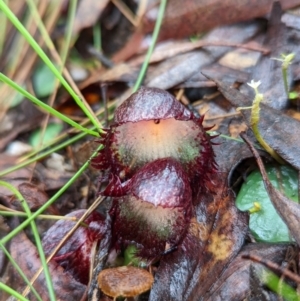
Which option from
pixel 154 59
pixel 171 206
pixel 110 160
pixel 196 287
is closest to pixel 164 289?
pixel 196 287

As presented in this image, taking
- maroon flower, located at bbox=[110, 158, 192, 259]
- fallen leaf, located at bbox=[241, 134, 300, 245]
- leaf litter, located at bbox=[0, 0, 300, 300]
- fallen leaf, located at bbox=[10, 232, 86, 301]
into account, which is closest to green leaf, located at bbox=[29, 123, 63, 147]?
leaf litter, located at bbox=[0, 0, 300, 300]

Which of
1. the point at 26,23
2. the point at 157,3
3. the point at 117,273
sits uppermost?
the point at 26,23

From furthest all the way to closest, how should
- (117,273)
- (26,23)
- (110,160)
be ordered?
(26,23) → (110,160) → (117,273)

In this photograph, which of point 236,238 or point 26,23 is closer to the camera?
point 236,238

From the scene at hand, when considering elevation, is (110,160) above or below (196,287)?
above

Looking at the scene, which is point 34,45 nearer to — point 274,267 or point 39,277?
point 39,277

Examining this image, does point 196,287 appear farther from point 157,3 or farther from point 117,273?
point 157,3

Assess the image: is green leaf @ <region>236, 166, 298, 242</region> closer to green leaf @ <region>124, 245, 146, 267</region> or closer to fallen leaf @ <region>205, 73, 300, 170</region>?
fallen leaf @ <region>205, 73, 300, 170</region>

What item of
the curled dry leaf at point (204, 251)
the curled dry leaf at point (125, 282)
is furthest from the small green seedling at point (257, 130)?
the curled dry leaf at point (125, 282)

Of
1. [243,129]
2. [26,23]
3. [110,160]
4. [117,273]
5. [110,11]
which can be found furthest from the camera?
[110,11]

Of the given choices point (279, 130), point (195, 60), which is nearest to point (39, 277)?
point (279, 130)
